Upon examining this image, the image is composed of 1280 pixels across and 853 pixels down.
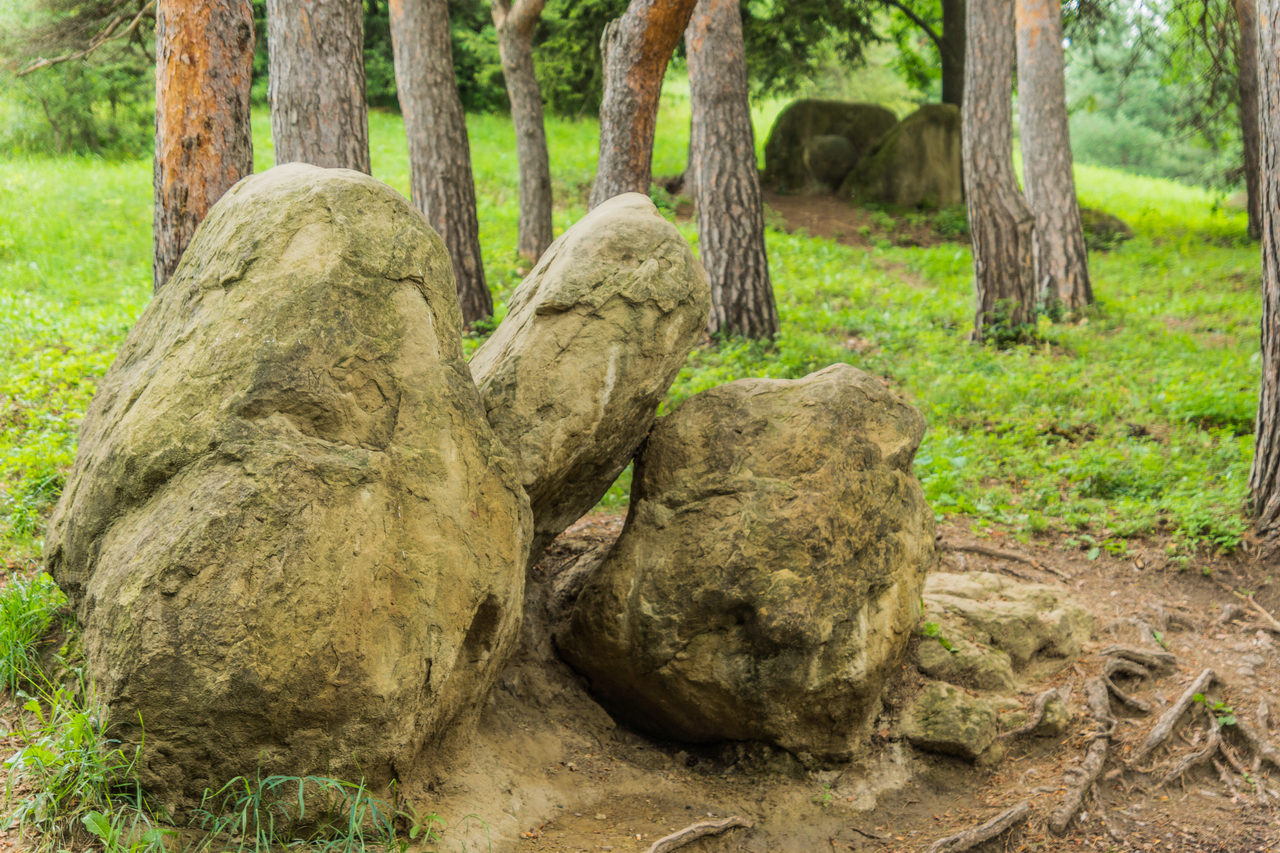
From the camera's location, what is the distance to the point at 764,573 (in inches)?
158

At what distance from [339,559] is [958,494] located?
17.3ft

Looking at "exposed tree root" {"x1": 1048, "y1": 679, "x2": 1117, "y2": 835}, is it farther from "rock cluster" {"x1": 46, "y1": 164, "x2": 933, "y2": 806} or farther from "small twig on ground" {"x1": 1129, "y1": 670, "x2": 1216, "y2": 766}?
"rock cluster" {"x1": 46, "y1": 164, "x2": 933, "y2": 806}

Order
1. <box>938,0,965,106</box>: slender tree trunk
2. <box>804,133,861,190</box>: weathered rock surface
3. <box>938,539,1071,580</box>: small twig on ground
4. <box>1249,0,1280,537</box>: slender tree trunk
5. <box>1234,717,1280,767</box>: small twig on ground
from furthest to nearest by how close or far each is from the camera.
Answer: <box>804,133,861,190</box>: weathered rock surface
<box>938,0,965,106</box>: slender tree trunk
<box>938,539,1071,580</box>: small twig on ground
<box>1249,0,1280,537</box>: slender tree trunk
<box>1234,717,1280,767</box>: small twig on ground

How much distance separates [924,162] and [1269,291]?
37.7 feet

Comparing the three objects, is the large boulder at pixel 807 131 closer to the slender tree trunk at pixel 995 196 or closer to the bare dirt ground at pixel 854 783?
the slender tree trunk at pixel 995 196

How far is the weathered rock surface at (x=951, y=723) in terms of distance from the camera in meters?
4.30

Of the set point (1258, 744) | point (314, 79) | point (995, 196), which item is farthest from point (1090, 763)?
point (995, 196)

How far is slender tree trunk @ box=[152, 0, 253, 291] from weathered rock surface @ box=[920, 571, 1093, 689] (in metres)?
4.84

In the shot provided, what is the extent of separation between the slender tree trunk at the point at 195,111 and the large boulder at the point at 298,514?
65.4 inches

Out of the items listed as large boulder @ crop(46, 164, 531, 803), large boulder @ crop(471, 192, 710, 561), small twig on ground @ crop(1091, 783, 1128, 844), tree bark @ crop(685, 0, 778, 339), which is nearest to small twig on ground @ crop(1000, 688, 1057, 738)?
small twig on ground @ crop(1091, 783, 1128, 844)

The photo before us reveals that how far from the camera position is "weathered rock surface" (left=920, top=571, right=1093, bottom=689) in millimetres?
4766

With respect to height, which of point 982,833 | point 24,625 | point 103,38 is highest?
point 103,38

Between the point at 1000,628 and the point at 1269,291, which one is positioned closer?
the point at 1000,628

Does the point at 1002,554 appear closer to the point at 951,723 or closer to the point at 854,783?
the point at 951,723
